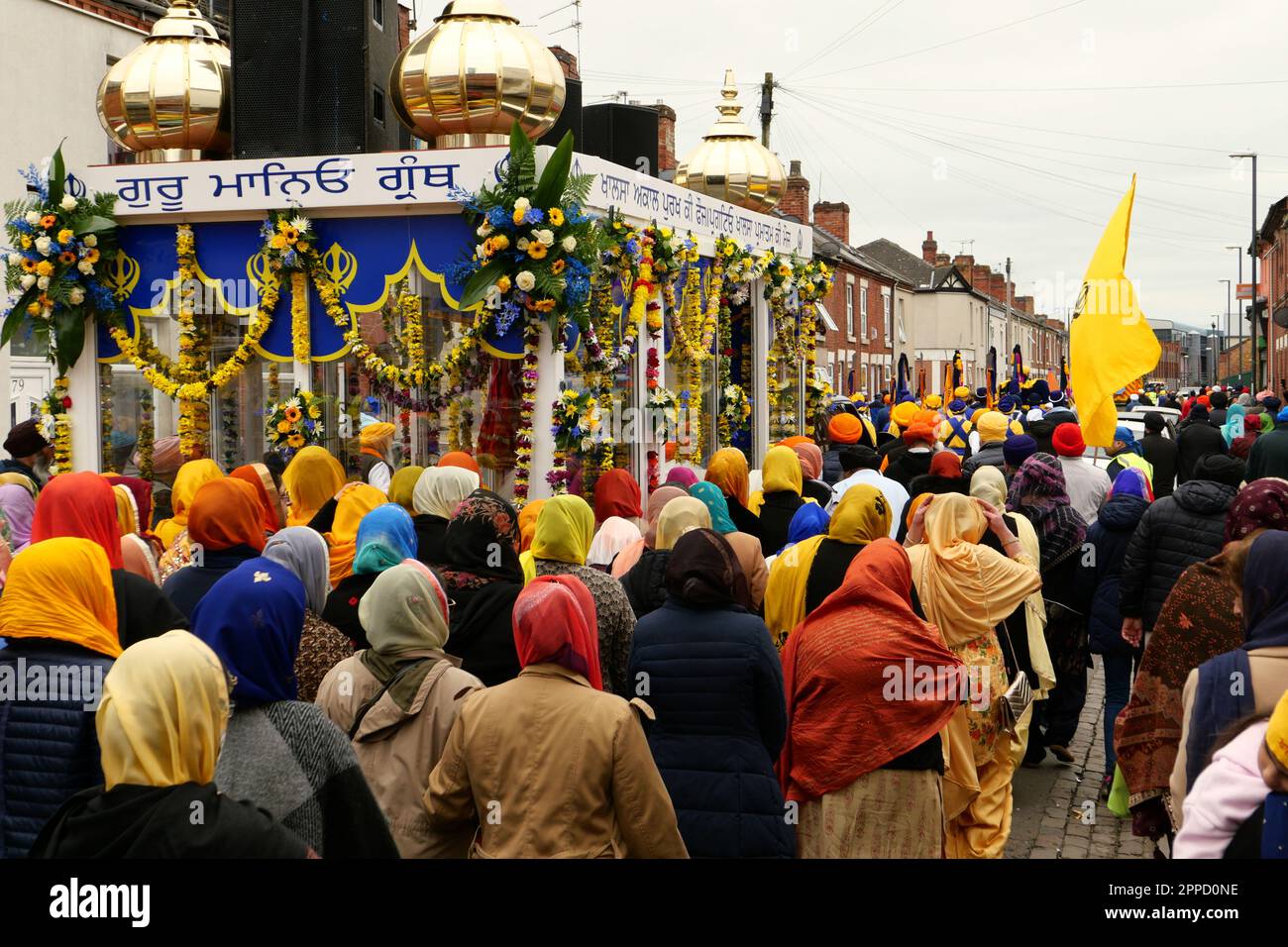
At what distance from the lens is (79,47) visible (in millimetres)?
24094

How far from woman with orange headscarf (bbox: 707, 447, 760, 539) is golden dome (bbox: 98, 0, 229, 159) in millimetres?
7645

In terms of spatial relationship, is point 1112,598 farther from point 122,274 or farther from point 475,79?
point 122,274

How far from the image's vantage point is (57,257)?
13.8 m

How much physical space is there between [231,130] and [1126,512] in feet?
30.8

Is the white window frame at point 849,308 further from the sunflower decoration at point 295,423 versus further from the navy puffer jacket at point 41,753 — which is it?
the navy puffer jacket at point 41,753

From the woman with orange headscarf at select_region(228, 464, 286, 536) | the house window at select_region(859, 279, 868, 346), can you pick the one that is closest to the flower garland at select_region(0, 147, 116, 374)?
the woman with orange headscarf at select_region(228, 464, 286, 536)

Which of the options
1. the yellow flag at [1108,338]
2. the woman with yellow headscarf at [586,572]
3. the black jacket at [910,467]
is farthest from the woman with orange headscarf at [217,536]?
the black jacket at [910,467]

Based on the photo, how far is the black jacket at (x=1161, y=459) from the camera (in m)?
16.2

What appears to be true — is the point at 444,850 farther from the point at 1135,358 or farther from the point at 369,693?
the point at 1135,358

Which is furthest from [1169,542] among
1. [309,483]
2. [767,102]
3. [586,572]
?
[767,102]

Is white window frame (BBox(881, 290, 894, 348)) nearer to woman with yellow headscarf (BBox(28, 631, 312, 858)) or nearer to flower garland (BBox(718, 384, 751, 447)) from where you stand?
flower garland (BBox(718, 384, 751, 447))

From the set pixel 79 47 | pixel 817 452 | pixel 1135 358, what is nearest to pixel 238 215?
pixel 817 452

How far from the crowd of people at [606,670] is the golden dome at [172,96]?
258 inches

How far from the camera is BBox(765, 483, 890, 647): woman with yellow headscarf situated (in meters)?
6.98
